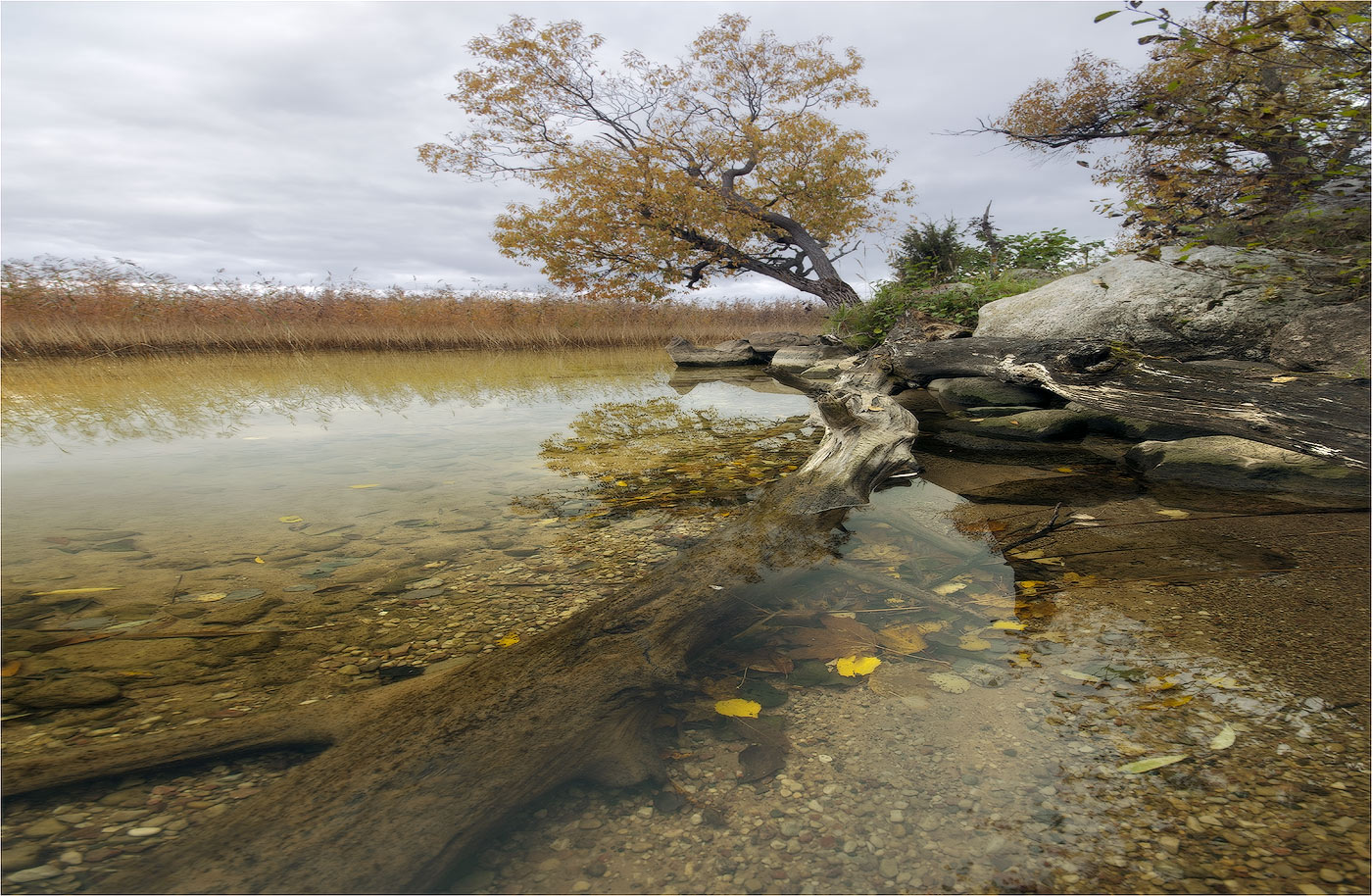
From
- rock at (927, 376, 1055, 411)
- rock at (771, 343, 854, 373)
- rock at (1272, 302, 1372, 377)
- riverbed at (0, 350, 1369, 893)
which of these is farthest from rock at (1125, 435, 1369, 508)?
rock at (771, 343, 854, 373)

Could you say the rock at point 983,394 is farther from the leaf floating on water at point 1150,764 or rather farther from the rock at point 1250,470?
the leaf floating on water at point 1150,764

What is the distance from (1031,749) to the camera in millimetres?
1354

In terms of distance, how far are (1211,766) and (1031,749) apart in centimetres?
34

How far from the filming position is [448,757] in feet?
4.34

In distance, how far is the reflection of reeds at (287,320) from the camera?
10867 mm

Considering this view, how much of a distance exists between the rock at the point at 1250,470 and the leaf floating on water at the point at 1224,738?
2.40m

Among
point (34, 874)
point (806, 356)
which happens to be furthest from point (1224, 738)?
point (806, 356)

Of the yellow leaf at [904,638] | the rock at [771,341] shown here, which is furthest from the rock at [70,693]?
the rock at [771,341]

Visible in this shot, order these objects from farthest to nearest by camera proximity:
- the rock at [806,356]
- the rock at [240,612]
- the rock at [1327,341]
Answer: the rock at [806,356] → the rock at [1327,341] → the rock at [240,612]

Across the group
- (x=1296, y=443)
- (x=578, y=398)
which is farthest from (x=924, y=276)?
(x=1296, y=443)

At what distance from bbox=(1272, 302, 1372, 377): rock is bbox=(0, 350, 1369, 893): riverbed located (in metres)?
1.76

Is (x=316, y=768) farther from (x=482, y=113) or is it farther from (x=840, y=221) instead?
(x=482, y=113)

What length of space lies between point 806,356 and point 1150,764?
10193 millimetres

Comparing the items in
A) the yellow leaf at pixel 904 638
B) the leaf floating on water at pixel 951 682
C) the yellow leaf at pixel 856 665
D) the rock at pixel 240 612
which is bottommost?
the rock at pixel 240 612
